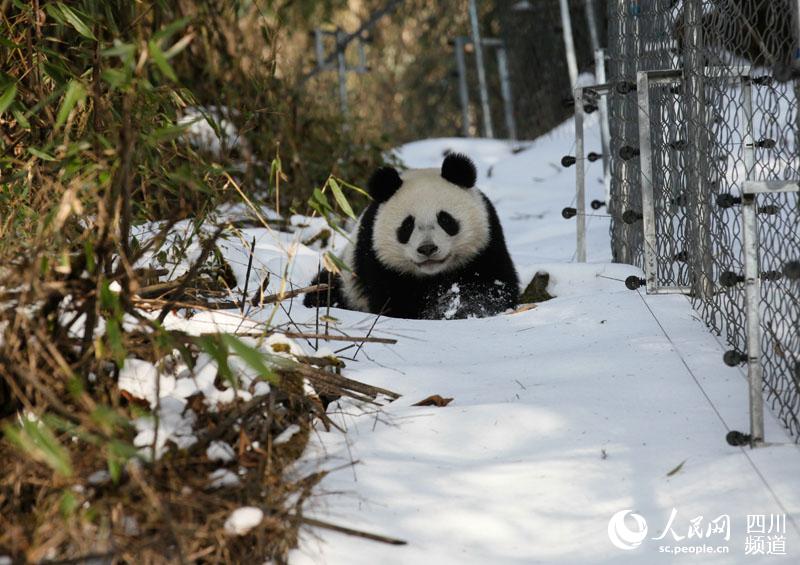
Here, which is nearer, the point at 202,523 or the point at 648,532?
the point at 202,523

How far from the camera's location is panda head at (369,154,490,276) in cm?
515

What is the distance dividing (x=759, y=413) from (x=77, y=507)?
5.89 ft

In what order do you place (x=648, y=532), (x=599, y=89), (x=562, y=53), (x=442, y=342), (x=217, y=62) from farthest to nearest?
(x=562, y=53), (x=217, y=62), (x=599, y=89), (x=442, y=342), (x=648, y=532)

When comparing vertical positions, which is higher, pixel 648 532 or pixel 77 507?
pixel 77 507

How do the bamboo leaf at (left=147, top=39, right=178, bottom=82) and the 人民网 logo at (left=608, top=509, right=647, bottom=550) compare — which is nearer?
the bamboo leaf at (left=147, top=39, right=178, bottom=82)

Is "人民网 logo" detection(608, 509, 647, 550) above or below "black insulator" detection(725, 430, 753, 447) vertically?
below

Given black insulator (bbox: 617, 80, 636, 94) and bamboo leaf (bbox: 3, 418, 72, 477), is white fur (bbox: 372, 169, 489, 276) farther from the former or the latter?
bamboo leaf (bbox: 3, 418, 72, 477)

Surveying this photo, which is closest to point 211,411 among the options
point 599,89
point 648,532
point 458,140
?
point 648,532

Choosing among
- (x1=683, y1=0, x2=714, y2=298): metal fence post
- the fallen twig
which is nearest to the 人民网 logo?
the fallen twig

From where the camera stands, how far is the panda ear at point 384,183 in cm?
523

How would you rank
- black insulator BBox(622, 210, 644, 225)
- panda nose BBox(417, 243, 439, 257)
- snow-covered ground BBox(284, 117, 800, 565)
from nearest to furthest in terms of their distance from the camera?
snow-covered ground BBox(284, 117, 800, 565) → black insulator BBox(622, 210, 644, 225) → panda nose BBox(417, 243, 439, 257)

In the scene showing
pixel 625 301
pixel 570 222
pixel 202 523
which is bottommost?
pixel 570 222

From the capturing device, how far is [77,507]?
2.15 meters

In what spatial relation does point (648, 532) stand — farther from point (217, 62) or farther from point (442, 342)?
point (217, 62)
